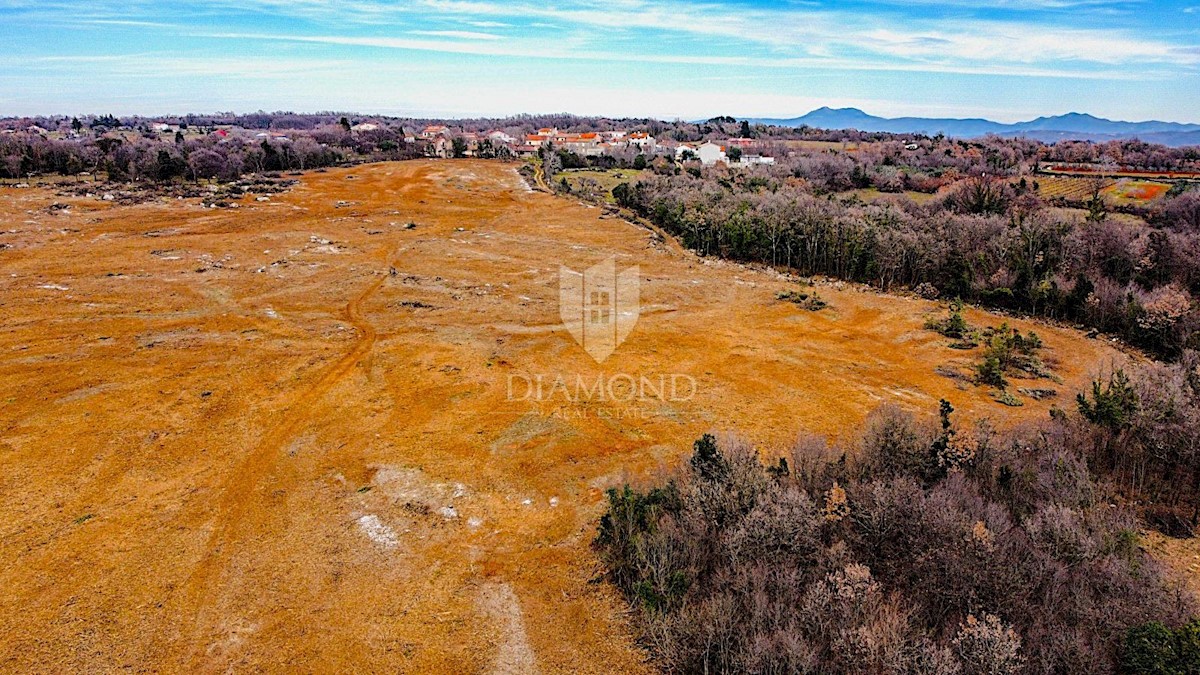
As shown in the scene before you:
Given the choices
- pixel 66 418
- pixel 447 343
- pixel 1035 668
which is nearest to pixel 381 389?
pixel 447 343


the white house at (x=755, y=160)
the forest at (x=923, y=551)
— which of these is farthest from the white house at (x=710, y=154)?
the forest at (x=923, y=551)

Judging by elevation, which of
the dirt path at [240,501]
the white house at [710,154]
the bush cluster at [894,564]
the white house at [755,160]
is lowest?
the dirt path at [240,501]

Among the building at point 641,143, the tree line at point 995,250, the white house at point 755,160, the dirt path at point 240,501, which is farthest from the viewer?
the building at point 641,143

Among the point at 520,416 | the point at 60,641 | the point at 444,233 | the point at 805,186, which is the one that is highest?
the point at 805,186

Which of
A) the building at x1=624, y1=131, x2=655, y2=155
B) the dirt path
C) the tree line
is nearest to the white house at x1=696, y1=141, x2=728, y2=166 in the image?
the building at x1=624, y1=131, x2=655, y2=155

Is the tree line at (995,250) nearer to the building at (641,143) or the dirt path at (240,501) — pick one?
the dirt path at (240,501)

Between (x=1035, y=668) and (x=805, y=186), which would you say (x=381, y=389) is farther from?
(x=805, y=186)

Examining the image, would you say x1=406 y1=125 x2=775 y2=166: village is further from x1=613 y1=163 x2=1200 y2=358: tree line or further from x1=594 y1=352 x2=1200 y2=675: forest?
x1=594 y1=352 x2=1200 y2=675: forest

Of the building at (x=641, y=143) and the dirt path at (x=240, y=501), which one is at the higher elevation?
the building at (x=641, y=143)

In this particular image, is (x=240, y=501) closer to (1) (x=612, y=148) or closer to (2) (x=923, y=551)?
(2) (x=923, y=551)
